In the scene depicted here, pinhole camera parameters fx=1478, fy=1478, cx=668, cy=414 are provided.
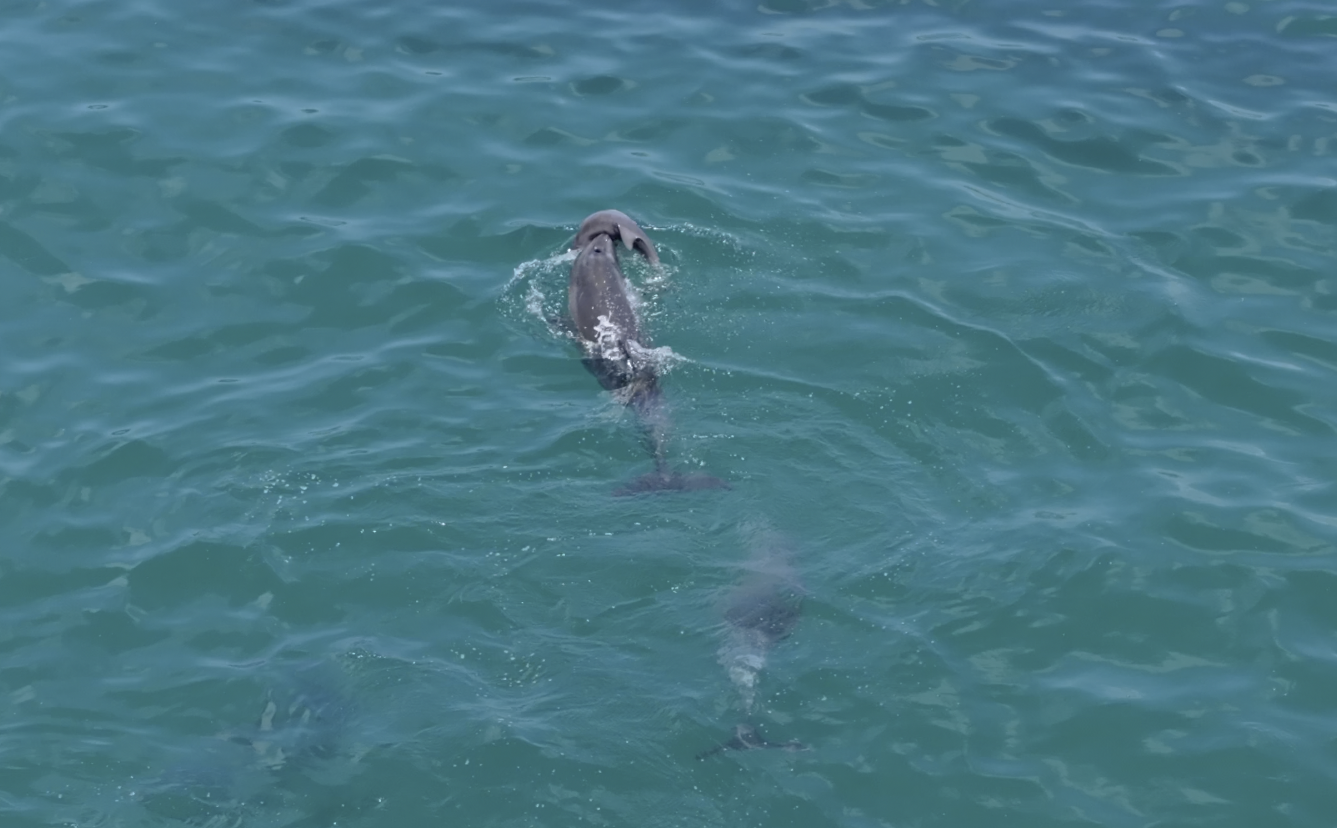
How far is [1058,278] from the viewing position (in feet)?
52.4

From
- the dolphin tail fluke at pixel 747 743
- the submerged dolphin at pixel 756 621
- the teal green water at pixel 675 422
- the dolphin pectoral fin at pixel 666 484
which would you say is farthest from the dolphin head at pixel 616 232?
the dolphin tail fluke at pixel 747 743

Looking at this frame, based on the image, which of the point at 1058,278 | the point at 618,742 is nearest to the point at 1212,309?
the point at 1058,278

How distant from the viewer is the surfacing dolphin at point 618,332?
13.1m

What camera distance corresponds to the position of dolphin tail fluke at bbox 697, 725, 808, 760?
10625 mm

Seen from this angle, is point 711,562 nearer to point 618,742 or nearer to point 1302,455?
point 618,742

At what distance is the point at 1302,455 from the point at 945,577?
4107 mm

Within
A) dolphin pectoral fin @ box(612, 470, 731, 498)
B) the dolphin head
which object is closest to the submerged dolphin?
dolphin pectoral fin @ box(612, 470, 731, 498)

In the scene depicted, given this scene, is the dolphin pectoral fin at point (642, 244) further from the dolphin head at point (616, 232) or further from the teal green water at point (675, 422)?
the teal green water at point (675, 422)

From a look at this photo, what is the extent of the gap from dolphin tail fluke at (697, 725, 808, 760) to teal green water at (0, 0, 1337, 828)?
71 millimetres

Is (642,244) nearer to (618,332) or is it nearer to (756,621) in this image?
(618,332)

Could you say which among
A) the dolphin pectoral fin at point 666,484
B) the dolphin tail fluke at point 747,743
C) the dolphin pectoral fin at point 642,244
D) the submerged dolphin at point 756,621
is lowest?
the dolphin tail fluke at point 747,743

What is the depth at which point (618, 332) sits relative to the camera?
14.9 metres

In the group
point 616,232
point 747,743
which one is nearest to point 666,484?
point 747,743

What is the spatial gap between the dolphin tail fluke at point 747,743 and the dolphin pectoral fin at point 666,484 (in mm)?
2701
